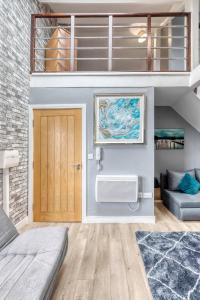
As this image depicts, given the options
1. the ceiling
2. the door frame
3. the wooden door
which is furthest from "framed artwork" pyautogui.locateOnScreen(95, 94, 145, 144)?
the ceiling

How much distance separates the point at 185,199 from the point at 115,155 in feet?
4.98

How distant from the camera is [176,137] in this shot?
5.50m

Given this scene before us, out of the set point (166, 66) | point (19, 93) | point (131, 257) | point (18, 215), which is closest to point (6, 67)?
point (19, 93)

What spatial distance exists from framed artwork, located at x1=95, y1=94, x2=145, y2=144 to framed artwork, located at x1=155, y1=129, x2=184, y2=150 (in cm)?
177

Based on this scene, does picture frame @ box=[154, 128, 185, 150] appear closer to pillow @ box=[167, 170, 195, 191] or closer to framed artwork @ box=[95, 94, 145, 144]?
pillow @ box=[167, 170, 195, 191]

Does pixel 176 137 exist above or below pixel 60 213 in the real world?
above

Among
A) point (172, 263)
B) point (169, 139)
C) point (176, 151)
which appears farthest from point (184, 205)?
point (169, 139)

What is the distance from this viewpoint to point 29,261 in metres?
1.81

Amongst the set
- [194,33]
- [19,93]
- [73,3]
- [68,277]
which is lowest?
[68,277]

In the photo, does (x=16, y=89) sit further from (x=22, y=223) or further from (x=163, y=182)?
(x=163, y=182)

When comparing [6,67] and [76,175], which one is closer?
[6,67]

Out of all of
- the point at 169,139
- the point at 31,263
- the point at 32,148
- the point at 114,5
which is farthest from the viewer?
the point at 169,139

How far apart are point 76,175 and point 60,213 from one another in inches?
29.0

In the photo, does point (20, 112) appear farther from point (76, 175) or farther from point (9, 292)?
point (9, 292)
